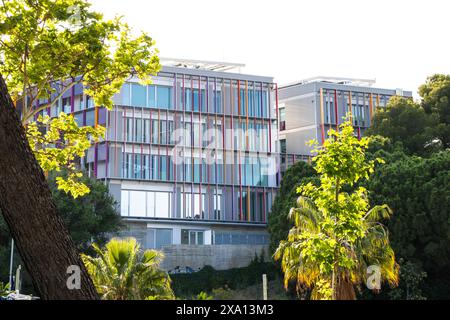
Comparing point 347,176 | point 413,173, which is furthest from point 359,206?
point 413,173

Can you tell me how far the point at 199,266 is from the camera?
5269cm

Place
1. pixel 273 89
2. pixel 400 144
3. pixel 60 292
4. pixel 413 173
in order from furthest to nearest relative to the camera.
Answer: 1. pixel 273 89
2. pixel 400 144
3. pixel 413 173
4. pixel 60 292

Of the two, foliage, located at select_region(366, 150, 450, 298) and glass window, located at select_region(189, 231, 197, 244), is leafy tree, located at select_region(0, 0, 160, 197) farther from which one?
glass window, located at select_region(189, 231, 197, 244)

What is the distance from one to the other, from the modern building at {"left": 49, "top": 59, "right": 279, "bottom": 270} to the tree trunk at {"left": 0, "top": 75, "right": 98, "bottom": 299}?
149 feet

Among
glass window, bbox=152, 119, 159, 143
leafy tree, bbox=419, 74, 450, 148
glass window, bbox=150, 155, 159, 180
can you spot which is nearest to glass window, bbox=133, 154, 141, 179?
glass window, bbox=150, 155, 159, 180

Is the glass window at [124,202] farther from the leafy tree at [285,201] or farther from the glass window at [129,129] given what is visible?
the leafy tree at [285,201]

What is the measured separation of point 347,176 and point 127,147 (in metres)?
39.7

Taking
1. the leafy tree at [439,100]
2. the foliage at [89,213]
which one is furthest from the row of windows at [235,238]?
the leafy tree at [439,100]

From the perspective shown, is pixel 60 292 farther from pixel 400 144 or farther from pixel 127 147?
pixel 127 147

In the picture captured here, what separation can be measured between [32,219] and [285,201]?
41484 mm

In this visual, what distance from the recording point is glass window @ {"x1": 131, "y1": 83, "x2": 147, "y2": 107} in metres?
56.8

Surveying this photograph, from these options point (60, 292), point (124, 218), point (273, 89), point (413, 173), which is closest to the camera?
point (60, 292)

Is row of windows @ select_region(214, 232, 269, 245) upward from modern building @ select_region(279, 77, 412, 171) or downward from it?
downward
